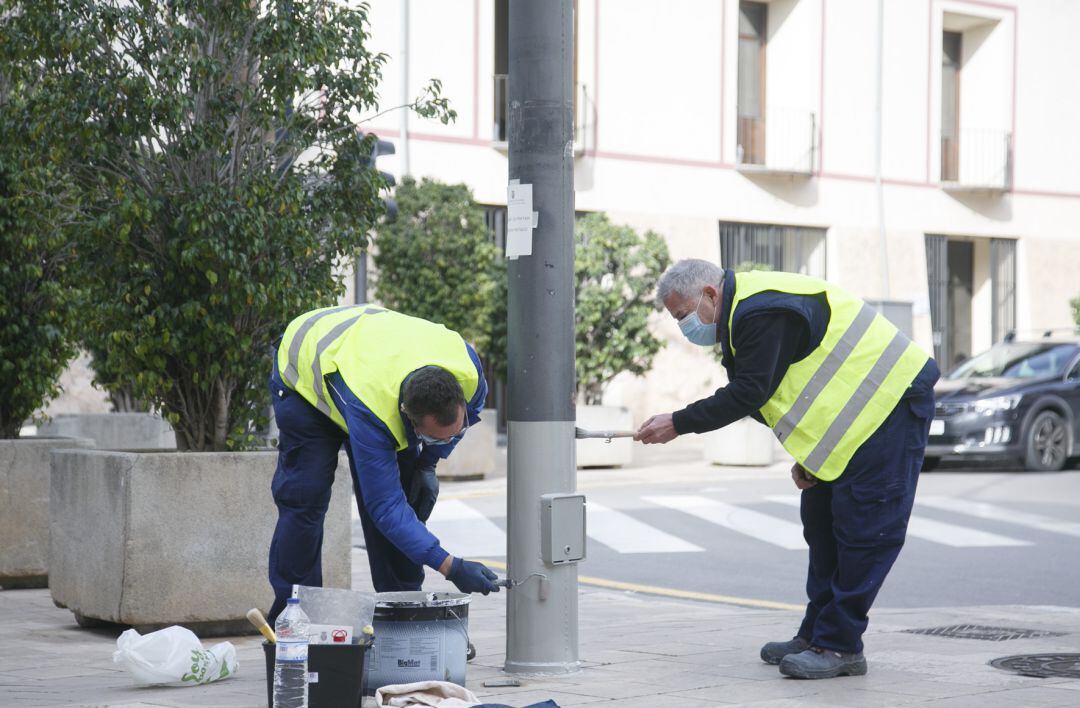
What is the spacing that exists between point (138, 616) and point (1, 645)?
2.07 feet

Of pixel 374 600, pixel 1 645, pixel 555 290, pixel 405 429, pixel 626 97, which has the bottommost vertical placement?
pixel 1 645

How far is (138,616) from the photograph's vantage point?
23.2ft

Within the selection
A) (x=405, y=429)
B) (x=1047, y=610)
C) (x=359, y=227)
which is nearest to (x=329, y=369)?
(x=405, y=429)

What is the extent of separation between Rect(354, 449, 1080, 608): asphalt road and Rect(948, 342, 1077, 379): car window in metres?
1.44

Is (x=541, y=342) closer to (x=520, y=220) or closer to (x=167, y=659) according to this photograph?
(x=520, y=220)

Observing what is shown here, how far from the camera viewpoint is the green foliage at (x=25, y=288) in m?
8.29

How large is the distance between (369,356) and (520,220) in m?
1.05

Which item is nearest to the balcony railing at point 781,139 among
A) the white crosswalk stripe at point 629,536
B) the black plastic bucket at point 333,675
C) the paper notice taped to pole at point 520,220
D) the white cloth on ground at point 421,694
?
the white crosswalk stripe at point 629,536

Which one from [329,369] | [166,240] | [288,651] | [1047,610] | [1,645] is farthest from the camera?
[1047,610]

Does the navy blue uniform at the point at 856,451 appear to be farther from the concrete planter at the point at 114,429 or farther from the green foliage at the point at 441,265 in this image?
the green foliage at the point at 441,265

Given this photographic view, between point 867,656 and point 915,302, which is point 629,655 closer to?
point 867,656

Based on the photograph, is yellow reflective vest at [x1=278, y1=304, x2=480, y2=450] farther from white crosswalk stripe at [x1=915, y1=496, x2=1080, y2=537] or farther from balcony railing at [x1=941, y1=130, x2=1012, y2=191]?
balcony railing at [x1=941, y1=130, x2=1012, y2=191]

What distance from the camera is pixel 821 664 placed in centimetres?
592

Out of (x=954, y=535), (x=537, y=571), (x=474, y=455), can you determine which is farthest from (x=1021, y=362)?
(x=537, y=571)
